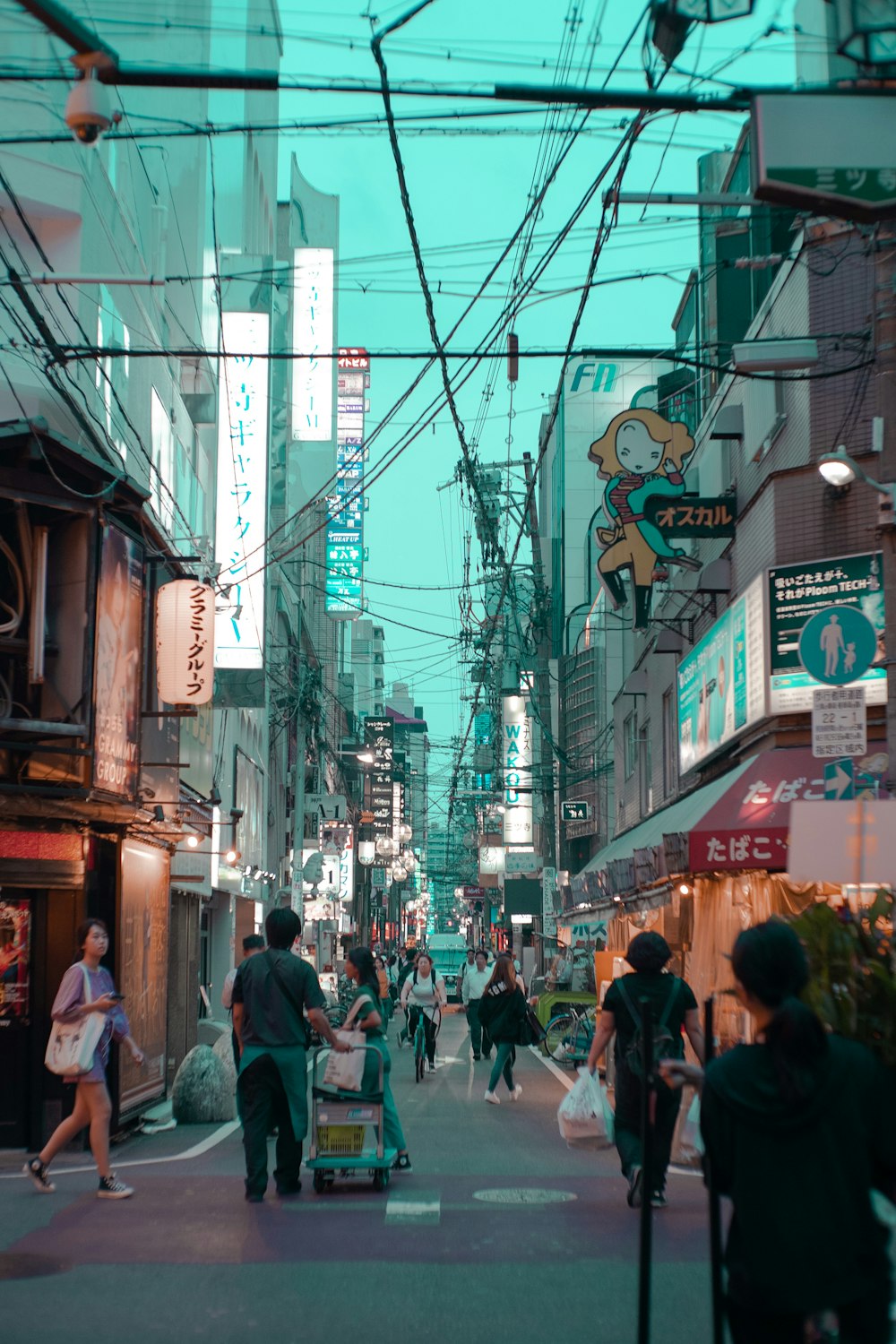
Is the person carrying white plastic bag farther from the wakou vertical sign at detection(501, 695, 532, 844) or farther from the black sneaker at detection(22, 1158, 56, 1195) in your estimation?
the wakou vertical sign at detection(501, 695, 532, 844)

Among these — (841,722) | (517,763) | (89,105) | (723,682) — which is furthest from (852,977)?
(517,763)

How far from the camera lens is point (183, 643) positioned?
623 inches

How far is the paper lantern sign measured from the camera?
15.8 metres

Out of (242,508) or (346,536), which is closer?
(242,508)

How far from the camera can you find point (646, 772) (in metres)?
28.9

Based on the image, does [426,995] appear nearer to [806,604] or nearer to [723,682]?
[723,682]

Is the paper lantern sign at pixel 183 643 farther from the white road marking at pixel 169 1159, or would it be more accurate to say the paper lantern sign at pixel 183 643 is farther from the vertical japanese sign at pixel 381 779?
the vertical japanese sign at pixel 381 779

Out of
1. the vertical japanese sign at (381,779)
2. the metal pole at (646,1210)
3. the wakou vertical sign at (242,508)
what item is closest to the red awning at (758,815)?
the metal pole at (646,1210)

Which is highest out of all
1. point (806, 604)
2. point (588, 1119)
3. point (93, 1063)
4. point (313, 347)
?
point (313, 347)

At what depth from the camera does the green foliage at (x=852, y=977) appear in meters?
4.88

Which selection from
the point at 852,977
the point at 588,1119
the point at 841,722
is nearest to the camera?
the point at 852,977

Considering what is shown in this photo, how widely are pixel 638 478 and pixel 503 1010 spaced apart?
737cm

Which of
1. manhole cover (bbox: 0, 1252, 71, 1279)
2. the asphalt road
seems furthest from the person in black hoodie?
manhole cover (bbox: 0, 1252, 71, 1279)

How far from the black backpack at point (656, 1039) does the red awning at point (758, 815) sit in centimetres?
484
